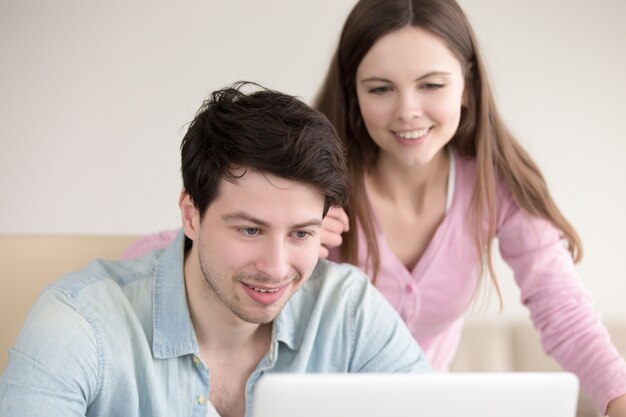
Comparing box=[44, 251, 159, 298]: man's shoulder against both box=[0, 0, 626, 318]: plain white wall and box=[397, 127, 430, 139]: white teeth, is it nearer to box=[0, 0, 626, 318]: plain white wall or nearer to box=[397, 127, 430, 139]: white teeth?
box=[397, 127, 430, 139]: white teeth

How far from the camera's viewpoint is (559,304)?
182 centimetres

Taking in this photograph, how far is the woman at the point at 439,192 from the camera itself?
69.0 inches

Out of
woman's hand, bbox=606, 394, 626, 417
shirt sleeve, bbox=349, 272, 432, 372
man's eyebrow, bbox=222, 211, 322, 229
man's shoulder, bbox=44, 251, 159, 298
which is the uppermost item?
man's eyebrow, bbox=222, 211, 322, 229

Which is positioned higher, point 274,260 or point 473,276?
point 274,260

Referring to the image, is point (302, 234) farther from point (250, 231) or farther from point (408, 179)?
point (408, 179)

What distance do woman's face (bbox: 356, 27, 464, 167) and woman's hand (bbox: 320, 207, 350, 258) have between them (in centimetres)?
16

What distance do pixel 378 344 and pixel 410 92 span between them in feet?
1.53

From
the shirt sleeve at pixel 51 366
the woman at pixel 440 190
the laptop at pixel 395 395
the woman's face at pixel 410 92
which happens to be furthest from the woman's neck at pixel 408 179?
the laptop at pixel 395 395

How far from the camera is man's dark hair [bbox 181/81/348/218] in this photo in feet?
4.60

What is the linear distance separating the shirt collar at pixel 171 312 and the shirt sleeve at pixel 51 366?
12 cm

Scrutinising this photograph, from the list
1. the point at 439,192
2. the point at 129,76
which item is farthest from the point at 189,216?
the point at 129,76

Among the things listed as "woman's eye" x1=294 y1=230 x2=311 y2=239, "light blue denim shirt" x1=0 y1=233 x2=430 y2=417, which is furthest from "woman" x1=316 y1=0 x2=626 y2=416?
"woman's eye" x1=294 y1=230 x2=311 y2=239

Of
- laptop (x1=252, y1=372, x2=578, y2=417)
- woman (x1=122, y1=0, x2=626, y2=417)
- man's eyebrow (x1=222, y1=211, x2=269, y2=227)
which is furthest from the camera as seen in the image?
woman (x1=122, y1=0, x2=626, y2=417)

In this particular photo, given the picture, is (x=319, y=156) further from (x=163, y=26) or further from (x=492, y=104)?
(x=163, y=26)
